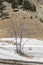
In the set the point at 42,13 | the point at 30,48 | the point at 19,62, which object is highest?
the point at 19,62

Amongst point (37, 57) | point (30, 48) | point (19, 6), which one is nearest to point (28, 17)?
point (19, 6)

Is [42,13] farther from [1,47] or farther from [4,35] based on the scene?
[1,47]

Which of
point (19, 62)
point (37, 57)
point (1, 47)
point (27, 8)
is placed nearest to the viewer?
point (19, 62)

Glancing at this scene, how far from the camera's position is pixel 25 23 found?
18.5 meters

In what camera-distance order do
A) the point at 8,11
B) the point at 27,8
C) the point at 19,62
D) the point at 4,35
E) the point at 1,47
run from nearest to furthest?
the point at 19,62
the point at 1,47
the point at 4,35
the point at 8,11
the point at 27,8

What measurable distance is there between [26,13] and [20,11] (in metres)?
0.56

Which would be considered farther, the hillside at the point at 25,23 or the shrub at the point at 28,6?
the shrub at the point at 28,6

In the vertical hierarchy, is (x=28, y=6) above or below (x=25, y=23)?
below

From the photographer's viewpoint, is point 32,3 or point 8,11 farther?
point 32,3

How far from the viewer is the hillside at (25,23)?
62.1 ft

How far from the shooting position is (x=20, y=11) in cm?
2214

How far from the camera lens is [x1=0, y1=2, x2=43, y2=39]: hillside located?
18938 millimetres

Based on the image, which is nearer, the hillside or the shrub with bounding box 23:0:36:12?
the hillside

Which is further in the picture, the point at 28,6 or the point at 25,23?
the point at 28,6
